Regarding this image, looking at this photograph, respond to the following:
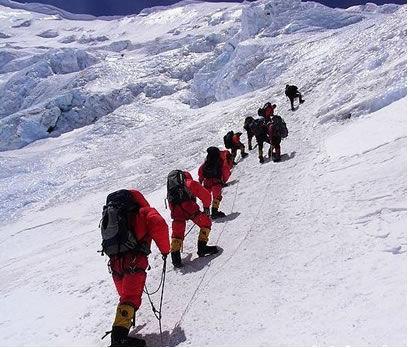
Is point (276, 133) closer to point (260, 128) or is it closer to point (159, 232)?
point (260, 128)

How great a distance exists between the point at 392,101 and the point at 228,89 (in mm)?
32033

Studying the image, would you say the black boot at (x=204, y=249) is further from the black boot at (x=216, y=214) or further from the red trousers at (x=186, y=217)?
the black boot at (x=216, y=214)

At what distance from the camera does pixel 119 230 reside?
5.36m

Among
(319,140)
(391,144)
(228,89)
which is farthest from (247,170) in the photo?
(228,89)

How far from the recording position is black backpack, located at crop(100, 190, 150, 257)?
17.6 feet

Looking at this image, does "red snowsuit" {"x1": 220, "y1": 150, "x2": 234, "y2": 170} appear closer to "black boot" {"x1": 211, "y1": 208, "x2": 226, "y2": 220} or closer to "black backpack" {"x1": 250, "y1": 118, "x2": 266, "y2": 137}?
"black boot" {"x1": 211, "y1": 208, "x2": 226, "y2": 220}

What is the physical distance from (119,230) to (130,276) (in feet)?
1.77

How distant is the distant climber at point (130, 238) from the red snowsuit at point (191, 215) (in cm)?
162

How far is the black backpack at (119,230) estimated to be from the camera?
17.6 feet

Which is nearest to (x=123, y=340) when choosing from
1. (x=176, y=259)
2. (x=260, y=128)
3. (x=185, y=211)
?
(x=176, y=259)

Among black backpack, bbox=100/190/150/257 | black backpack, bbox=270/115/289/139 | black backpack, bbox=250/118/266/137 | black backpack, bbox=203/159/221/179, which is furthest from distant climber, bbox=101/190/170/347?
black backpack, bbox=250/118/266/137

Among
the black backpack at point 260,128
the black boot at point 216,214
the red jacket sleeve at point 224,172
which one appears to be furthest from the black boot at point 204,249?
the black backpack at point 260,128

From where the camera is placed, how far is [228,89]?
42844 mm

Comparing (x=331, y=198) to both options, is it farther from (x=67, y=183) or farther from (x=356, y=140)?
(x=67, y=183)
